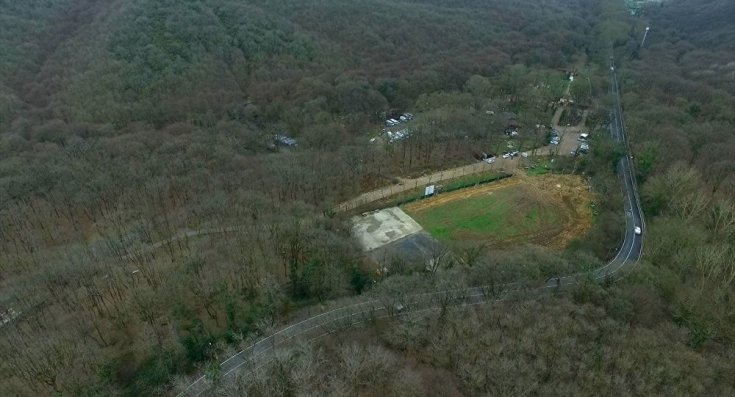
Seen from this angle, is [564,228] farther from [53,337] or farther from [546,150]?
[53,337]

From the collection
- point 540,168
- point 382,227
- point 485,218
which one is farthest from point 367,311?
point 540,168

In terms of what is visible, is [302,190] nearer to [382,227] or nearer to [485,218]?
[382,227]

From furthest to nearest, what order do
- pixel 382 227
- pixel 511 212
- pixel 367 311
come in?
1. pixel 511 212
2. pixel 382 227
3. pixel 367 311

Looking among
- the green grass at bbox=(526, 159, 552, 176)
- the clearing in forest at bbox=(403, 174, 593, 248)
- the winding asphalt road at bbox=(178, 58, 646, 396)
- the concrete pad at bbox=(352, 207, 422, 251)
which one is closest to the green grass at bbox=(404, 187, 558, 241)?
the clearing in forest at bbox=(403, 174, 593, 248)

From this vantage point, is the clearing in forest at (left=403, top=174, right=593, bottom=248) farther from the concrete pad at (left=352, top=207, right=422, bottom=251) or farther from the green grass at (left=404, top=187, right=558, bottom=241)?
the concrete pad at (left=352, top=207, right=422, bottom=251)

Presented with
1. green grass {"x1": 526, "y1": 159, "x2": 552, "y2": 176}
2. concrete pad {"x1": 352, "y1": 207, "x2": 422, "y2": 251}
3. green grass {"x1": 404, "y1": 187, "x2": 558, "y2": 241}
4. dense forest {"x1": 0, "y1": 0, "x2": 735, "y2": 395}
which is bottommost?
green grass {"x1": 526, "y1": 159, "x2": 552, "y2": 176}

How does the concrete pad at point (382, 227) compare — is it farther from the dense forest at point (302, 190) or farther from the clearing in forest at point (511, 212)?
the dense forest at point (302, 190)

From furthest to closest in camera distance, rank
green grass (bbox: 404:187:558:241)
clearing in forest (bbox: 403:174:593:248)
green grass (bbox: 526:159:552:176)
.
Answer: green grass (bbox: 526:159:552:176) → green grass (bbox: 404:187:558:241) → clearing in forest (bbox: 403:174:593:248)
